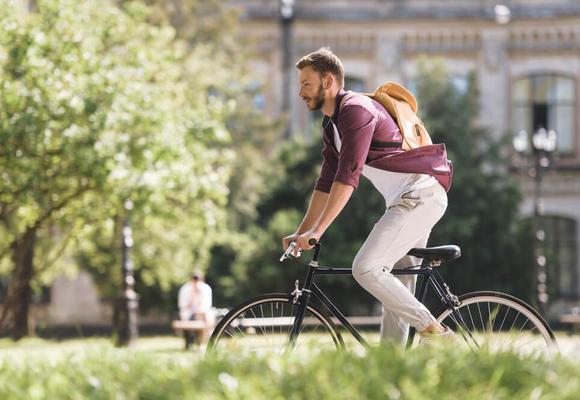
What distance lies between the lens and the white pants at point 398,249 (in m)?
5.60

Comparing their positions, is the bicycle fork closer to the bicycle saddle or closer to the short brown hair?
the bicycle saddle

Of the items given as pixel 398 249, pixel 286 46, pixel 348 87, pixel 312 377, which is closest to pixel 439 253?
pixel 398 249

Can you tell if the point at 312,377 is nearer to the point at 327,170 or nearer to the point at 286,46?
the point at 327,170

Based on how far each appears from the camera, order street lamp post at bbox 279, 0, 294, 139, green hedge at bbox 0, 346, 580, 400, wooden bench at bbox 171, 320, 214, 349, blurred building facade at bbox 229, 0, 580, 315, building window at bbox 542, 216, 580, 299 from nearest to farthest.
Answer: green hedge at bbox 0, 346, 580, 400 → wooden bench at bbox 171, 320, 214, 349 → building window at bbox 542, 216, 580, 299 → blurred building facade at bbox 229, 0, 580, 315 → street lamp post at bbox 279, 0, 294, 139

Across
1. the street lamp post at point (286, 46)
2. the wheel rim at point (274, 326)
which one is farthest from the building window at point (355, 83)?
the wheel rim at point (274, 326)

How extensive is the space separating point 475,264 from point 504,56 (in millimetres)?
8582

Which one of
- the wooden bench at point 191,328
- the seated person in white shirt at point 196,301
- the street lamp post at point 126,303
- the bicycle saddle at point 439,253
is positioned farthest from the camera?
the seated person in white shirt at point 196,301

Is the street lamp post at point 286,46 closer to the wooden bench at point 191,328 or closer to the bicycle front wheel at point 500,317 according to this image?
the wooden bench at point 191,328

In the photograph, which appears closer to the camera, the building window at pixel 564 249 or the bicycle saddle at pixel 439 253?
the bicycle saddle at pixel 439 253

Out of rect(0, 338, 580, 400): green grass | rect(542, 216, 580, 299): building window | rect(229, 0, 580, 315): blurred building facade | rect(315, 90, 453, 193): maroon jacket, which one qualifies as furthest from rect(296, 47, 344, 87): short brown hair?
rect(229, 0, 580, 315): blurred building facade

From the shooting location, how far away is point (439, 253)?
5.78 meters

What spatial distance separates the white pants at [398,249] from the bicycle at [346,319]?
4.6 inches

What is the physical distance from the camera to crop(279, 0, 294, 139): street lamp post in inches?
1410

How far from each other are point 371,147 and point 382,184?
215 millimetres
